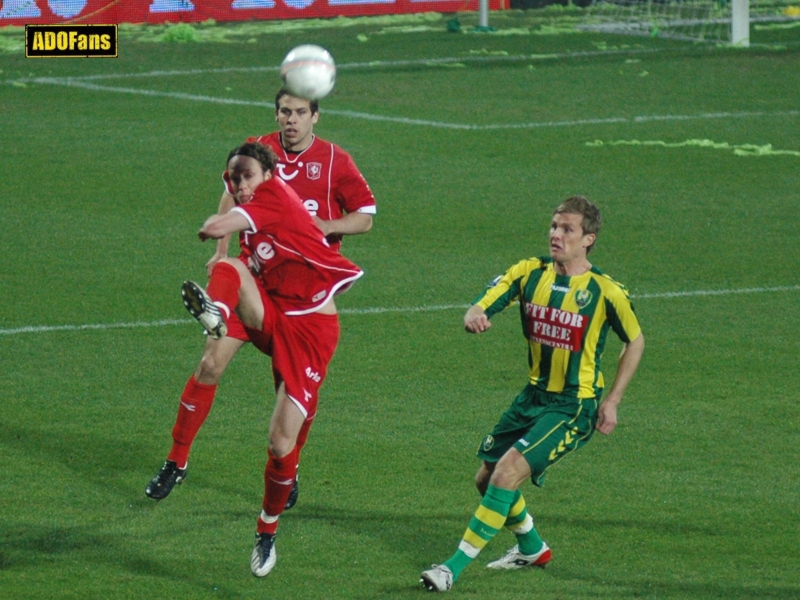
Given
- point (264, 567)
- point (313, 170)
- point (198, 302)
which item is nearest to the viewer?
point (198, 302)

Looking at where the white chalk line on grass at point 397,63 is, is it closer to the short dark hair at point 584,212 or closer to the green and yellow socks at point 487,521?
the short dark hair at point 584,212

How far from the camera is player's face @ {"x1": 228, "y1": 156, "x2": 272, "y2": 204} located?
5852mm

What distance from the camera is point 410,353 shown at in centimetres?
928

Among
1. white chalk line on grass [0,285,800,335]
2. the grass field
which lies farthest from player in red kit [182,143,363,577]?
white chalk line on grass [0,285,800,335]

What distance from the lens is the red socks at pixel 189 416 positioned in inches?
261

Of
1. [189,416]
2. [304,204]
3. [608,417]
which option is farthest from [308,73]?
[608,417]

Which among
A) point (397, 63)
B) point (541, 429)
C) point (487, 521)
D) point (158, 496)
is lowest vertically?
point (158, 496)

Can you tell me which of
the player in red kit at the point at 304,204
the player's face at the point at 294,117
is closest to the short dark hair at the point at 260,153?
the player in red kit at the point at 304,204

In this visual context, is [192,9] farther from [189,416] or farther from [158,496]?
[158,496]

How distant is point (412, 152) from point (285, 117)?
389 inches

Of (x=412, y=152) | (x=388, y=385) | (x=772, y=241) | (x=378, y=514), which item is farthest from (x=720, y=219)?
(x=378, y=514)

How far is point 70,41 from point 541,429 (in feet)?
75.6

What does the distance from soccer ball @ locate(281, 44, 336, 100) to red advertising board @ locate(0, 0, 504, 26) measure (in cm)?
2281

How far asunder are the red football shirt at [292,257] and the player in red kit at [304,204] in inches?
23.2
